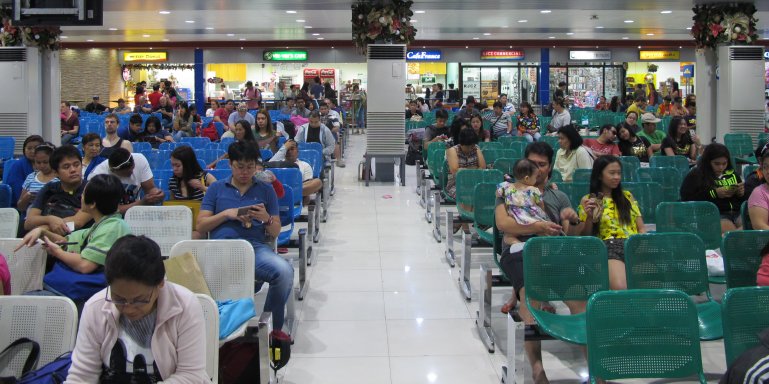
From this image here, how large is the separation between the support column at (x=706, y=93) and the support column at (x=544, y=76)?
13713 millimetres

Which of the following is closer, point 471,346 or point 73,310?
point 73,310

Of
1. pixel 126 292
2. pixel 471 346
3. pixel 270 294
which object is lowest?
pixel 471 346

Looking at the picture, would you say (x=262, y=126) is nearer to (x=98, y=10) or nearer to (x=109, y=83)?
(x=98, y=10)

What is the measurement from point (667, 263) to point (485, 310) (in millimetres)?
1278

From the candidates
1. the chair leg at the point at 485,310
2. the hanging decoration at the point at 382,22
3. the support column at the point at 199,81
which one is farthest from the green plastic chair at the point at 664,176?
the support column at the point at 199,81

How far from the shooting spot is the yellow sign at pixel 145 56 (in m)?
28.1

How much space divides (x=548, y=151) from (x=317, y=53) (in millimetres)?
22728

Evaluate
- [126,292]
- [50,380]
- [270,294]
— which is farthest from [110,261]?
[270,294]

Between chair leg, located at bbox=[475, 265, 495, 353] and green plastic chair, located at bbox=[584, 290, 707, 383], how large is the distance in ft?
5.63

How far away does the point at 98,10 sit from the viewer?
942cm

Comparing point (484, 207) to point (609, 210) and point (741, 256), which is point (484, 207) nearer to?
point (609, 210)

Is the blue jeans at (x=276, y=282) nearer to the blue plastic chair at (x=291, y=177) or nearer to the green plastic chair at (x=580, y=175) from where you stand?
the blue plastic chair at (x=291, y=177)

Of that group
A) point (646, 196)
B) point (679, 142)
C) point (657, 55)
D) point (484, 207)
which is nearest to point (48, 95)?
point (484, 207)

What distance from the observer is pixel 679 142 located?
1056 centimetres
